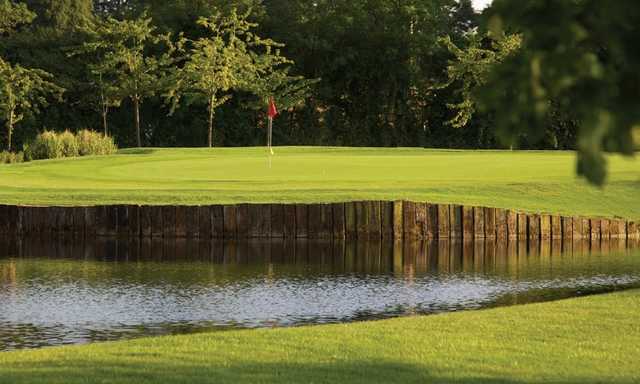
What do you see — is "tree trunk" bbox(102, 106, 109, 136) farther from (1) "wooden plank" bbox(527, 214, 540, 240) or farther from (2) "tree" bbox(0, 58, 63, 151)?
(1) "wooden plank" bbox(527, 214, 540, 240)

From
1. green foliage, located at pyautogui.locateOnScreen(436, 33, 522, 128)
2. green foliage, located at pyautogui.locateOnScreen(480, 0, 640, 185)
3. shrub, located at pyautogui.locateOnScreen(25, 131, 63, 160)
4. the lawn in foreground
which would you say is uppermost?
green foliage, located at pyautogui.locateOnScreen(436, 33, 522, 128)

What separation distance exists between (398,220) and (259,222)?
2.85 m

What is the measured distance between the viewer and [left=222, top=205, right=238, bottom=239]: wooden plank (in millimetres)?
23250

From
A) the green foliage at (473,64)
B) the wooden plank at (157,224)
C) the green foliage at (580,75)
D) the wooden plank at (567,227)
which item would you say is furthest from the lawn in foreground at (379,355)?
the green foliage at (473,64)

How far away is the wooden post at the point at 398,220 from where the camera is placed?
2323 centimetres

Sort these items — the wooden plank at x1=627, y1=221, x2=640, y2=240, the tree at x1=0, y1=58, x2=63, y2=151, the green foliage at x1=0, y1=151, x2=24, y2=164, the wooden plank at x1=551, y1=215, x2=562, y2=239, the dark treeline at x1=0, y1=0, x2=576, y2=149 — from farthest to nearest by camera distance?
the dark treeline at x1=0, y1=0, x2=576, y2=149
the tree at x1=0, y1=58, x2=63, y2=151
the green foliage at x1=0, y1=151, x2=24, y2=164
the wooden plank at x1=627, y1=221, x2=640, y2=240
the wooden plank at x1=551, y1=215, x2=562, y2=239

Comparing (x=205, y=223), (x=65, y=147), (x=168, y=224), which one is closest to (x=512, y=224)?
(x=205, y=223)

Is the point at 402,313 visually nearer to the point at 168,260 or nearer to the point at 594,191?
the point at 168,260

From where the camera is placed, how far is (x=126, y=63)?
5000 cm

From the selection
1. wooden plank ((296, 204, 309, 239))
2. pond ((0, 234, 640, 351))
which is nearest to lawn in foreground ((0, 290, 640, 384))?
pond ((0, 234, 640, 351))

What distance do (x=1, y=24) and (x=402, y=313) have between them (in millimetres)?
47724

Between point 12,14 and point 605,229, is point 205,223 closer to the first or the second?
point 605,229

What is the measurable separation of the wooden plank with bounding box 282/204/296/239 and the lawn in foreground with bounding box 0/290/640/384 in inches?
451

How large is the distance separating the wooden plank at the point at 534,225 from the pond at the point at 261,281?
53 centimetres
